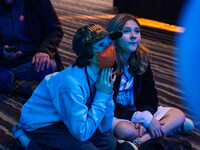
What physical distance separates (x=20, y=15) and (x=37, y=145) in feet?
3.96

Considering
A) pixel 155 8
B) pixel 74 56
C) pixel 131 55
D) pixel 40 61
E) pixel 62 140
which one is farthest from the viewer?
pixel 155 8

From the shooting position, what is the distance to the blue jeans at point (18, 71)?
7.36ft

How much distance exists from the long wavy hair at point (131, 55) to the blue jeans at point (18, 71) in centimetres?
77

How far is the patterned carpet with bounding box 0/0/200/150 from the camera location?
6.34 feet

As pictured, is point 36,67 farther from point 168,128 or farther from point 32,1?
point 168,128

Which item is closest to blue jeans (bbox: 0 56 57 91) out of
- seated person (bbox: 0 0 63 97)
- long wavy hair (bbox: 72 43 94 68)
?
seated person (bbox: 0 0 63 97)

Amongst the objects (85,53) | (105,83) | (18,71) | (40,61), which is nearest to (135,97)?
(105,83)

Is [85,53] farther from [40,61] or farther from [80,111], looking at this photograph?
[40,61]

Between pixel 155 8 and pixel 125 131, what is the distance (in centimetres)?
332

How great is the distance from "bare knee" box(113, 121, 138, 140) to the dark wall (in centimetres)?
316

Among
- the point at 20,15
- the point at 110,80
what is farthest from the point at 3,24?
the point at 110,80

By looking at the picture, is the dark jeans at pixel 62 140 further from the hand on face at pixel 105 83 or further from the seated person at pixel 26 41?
the seated person at pixel 26 41

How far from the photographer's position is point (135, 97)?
1.85 meters

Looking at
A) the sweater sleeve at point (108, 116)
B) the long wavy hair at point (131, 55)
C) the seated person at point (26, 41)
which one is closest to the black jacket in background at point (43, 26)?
the seated person at point (26, 41)
